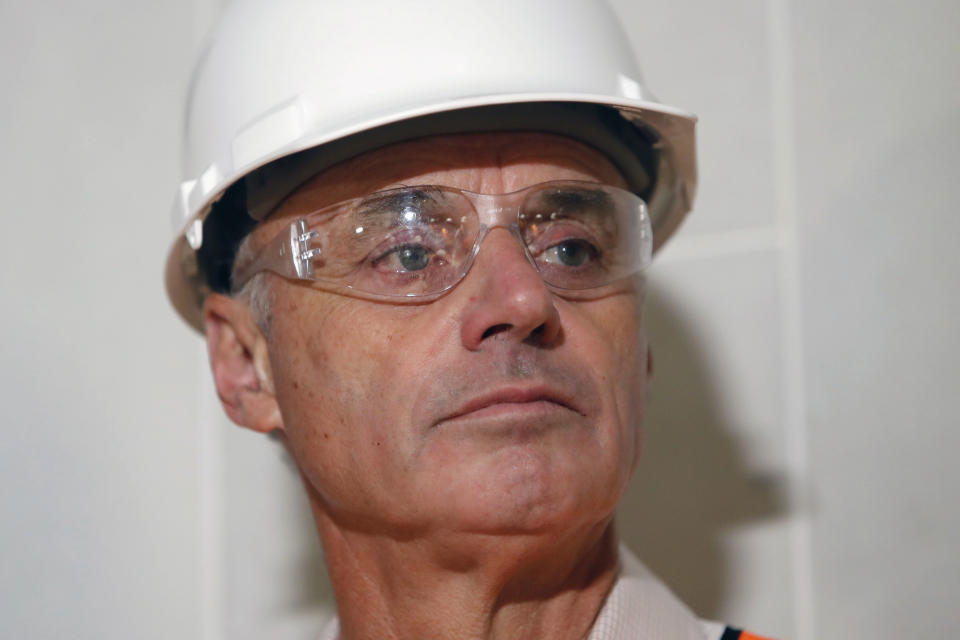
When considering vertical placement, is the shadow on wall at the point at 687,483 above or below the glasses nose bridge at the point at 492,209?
below

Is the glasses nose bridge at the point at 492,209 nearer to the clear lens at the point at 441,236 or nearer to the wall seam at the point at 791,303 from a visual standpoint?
the clear lens at the point at 441,236

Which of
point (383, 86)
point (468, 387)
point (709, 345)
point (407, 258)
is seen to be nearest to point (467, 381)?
point (468, 387)

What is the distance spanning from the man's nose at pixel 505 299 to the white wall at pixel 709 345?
0.74 metres

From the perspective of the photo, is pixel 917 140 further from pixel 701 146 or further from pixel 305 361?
pixel 305 361

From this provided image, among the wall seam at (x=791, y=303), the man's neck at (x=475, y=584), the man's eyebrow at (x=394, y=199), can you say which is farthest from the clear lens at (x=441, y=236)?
the wall seam at (x=791, y=303)

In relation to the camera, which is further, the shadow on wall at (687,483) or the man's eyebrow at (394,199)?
the shadow on wall at (687,483)

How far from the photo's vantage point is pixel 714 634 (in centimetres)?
155

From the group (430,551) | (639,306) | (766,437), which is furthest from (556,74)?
(766,437)

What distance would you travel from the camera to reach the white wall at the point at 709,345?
176 cm

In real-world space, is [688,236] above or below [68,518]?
above

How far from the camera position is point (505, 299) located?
128 centimetres

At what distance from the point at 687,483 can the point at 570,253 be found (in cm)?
73

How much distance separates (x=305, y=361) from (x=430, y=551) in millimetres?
324

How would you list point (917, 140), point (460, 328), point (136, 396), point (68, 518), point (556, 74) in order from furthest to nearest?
point (136, 396) → point (68, 518) → point (917, 140) → point (556, 74) → point (460, 328)
